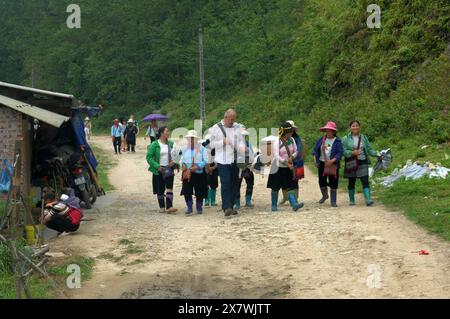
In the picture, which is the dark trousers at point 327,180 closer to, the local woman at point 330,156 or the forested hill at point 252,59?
the local woman at point 330,156

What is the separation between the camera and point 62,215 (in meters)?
11.2

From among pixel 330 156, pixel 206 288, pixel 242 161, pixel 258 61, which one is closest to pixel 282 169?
pixel 242 161

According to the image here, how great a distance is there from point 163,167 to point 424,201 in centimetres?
470

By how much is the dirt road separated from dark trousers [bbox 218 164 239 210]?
300 millimetres

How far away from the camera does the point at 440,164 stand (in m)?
14.9

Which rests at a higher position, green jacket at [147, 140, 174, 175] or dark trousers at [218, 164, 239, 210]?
green jacket at [147, 140, 174, 175]

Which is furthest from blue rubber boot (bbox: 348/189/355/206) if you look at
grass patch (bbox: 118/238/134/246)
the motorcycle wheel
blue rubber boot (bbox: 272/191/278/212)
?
the motorcycle wheel

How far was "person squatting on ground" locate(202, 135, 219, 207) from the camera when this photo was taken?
1320 cm

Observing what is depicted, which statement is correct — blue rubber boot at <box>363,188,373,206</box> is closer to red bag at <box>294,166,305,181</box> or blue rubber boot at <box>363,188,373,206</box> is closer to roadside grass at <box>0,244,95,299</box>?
red bag at <box>294,166,305,181</box>

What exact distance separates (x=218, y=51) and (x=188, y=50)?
14.9ft

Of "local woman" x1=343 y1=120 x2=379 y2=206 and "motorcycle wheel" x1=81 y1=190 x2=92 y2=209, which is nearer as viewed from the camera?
"local woman" x1=343 y1=120 x2=379 y2=206

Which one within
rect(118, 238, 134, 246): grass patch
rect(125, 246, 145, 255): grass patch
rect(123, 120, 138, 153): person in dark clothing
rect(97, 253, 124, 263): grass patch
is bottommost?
rect(97, 253, 124, 263): grass patch

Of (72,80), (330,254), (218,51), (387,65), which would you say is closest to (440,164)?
(330,254)

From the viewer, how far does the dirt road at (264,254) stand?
800 cm
